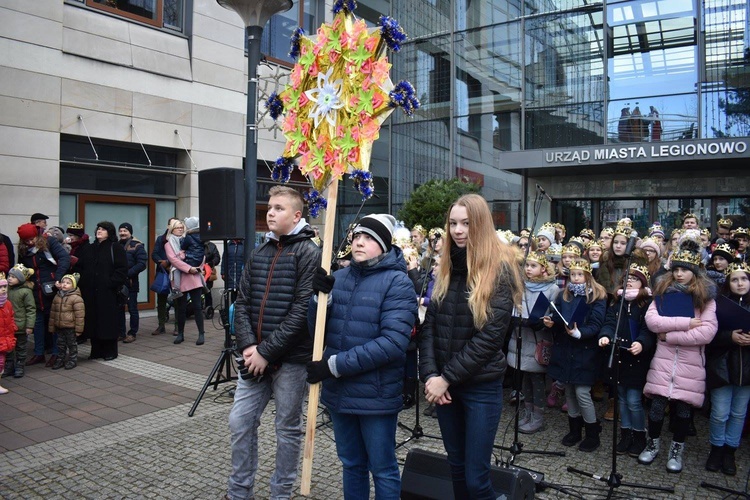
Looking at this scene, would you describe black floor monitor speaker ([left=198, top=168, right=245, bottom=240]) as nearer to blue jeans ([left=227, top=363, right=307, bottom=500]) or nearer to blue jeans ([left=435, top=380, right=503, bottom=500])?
blue jeans ([left=227, top=363, right=307, bottom=500])

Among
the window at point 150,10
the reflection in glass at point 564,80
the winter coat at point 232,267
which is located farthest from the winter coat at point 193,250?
the reflection in glass at point 564,80

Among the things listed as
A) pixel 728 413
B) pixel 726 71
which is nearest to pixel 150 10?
pixel 726 71

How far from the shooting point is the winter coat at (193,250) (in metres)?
10.6

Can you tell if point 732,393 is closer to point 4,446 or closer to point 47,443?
point 47,443

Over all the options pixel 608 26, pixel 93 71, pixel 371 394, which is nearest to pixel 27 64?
pixel 93 71

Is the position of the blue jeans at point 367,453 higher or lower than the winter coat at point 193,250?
lower

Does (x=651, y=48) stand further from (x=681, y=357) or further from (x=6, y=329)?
(x=6, y=329)

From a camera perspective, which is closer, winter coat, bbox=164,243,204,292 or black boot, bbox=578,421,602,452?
black boot, bbox=578,421,602,452

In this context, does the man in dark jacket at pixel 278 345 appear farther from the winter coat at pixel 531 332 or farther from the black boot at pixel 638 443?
the black boot at pixel 638 443

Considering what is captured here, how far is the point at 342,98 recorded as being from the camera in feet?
13.6

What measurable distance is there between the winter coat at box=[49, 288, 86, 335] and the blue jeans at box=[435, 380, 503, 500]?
6844 mm

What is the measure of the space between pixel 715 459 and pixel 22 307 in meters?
8.54

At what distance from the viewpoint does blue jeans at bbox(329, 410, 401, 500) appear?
3395 mm

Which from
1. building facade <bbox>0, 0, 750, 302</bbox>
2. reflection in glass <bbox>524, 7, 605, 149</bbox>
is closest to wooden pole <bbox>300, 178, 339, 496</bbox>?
building facade <bbox>0, 0, 750, 302</bbox>
